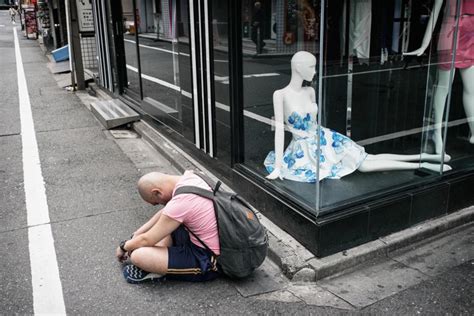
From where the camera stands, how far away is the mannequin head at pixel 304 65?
12.9 feet

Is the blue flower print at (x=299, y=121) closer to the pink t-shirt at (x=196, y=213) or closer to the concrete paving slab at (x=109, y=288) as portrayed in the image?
the pink t-shirt at (x=196, y=213)

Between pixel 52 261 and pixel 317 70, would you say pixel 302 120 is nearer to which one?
pixel 317 70

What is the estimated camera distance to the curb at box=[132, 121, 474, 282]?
140 inches

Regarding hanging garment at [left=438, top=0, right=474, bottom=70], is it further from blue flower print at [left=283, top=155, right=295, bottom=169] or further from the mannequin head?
blue flower print at [left=283, top=155, right=295, bottom=169]

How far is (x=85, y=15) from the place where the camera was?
10.8 meters

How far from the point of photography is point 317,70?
3742 millimetres

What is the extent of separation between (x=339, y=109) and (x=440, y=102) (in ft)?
3.41

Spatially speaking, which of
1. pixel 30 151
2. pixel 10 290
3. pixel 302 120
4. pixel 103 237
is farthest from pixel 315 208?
pixel 30 151

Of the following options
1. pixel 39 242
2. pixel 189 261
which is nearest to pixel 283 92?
pixel 189 261

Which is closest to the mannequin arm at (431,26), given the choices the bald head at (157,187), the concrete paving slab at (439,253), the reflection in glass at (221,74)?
the concrete paving slab at (439,253)

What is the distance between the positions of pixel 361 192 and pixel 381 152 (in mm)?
981

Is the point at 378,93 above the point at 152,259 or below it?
above

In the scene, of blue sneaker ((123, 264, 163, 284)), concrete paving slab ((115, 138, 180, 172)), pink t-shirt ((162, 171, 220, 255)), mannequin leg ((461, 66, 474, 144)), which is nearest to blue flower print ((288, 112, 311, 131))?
pink t-shirt ((162, 171, 220, 255))

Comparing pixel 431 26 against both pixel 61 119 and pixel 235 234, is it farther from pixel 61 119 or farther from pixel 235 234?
pixel 61 119
